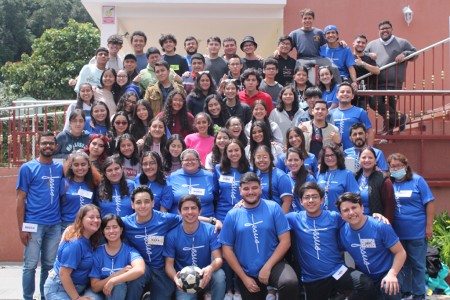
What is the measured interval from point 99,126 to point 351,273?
3.60 m

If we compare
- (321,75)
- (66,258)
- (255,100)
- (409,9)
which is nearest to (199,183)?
(66,258)

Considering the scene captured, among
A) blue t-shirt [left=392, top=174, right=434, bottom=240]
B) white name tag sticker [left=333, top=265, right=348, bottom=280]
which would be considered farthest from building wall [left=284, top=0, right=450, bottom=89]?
white name tag sticker [left=333, top=265, right=348, bottom=280]

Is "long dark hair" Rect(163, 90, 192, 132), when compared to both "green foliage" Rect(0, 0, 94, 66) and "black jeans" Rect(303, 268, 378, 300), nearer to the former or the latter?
"black jeans" Rect(303, 268, 378, 300)

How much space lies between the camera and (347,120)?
762 cm

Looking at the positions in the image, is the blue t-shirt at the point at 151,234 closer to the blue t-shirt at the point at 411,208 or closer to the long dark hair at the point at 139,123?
the long dark hair at the point at 139,123

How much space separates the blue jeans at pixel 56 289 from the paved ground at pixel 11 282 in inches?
66.2

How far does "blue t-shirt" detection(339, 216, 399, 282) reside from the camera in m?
5.76

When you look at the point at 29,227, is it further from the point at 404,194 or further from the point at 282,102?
the point at 404,194

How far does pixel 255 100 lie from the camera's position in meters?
8.11

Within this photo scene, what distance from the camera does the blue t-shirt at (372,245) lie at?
5762 mm

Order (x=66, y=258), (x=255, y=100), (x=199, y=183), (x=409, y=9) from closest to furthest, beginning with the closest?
(x=66, y=258), (x=199, y=183), (x=255, y=100), (x=409, y=9)

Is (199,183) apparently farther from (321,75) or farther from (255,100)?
(321,75)

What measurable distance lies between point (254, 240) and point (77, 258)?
1.70 metres

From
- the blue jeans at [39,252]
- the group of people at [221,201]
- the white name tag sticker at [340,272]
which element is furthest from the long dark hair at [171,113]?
the white name tag sticker at [340,272]
